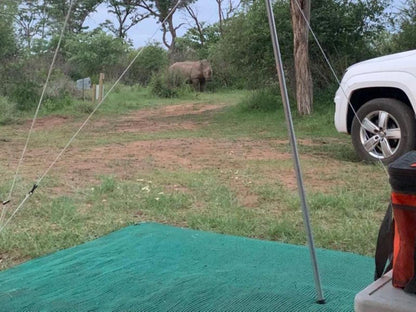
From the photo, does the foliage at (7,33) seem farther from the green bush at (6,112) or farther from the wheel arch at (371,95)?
the wheel arch at (371,95)

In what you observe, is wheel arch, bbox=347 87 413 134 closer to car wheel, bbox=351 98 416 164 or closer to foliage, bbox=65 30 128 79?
car wheel, bbox=351 98 416 164

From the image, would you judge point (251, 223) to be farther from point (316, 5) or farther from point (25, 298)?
point (316, 5)

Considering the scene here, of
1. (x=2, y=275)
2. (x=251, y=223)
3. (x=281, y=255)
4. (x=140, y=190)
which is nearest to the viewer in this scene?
(x=2, y=275)

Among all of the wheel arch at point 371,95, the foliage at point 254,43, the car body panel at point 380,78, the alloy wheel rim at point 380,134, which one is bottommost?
the alloy wheel rim at point 380,134

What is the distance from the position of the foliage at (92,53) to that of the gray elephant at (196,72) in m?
2.41

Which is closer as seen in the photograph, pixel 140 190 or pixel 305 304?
pixel 305 304

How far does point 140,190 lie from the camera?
5.12m

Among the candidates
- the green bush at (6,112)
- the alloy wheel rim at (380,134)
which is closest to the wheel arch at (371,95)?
the alloy wheel rim at (380,134)

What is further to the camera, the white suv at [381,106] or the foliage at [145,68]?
the foliage at [145,68]

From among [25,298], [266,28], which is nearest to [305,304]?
[25,298]

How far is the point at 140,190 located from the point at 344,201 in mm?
1791

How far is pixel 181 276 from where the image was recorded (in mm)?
2877

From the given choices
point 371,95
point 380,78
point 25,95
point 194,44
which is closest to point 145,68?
point 194,44

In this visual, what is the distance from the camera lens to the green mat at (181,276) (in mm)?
2514
